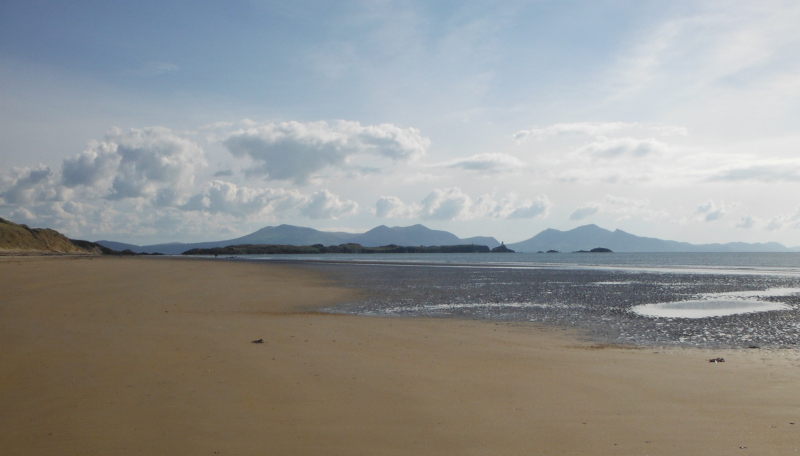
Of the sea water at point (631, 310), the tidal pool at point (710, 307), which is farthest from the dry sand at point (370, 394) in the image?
the tidal pool at point (710, 307)

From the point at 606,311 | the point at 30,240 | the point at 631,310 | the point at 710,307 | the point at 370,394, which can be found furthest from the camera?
the point at 30,240

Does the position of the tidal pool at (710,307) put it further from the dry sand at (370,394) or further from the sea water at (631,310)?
the dry sand at (370,394)

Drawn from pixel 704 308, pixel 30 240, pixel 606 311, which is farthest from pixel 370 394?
pixel 30 240

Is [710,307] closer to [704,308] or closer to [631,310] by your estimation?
[704,308]

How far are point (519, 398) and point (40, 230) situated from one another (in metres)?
132

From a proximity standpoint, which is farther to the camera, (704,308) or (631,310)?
(704,308)

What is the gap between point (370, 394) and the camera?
7211 millimetres

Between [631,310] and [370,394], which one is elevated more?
[370,394]

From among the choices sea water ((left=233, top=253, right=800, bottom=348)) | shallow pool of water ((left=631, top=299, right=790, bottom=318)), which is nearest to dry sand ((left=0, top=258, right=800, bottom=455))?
sea water ((left=233, top=253, right=800, bottom=348))

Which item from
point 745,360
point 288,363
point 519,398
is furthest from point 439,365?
point 745,360

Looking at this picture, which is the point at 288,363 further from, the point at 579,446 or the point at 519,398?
the point at 579,446

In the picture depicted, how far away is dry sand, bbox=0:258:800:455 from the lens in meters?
5.45

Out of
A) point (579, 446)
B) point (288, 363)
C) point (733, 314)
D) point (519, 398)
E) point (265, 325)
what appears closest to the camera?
point (579, 446)

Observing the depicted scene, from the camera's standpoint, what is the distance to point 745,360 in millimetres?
10328
